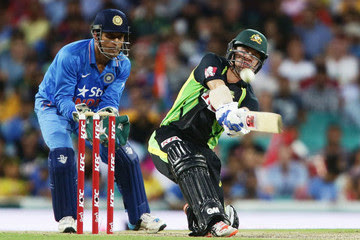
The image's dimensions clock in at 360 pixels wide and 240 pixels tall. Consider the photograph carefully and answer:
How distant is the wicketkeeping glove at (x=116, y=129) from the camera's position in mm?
5881

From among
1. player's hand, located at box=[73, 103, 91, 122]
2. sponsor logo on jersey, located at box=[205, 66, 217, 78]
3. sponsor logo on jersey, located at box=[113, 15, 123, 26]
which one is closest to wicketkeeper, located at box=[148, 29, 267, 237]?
sponsor logo on jersey, located at box=[205, 66, 217, 78]

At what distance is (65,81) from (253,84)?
19.2ft

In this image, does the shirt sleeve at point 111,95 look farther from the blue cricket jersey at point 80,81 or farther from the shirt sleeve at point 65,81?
the shirt sleeve at point 65,81

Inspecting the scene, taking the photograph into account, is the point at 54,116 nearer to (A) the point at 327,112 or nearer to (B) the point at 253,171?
(B) the point at 253,171

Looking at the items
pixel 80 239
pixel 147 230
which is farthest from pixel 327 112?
pixel 80 239

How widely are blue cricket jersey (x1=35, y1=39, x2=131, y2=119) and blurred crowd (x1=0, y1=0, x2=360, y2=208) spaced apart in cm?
381

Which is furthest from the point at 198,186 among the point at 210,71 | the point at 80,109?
the point at 80,109

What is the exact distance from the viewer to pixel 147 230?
6.54 meters

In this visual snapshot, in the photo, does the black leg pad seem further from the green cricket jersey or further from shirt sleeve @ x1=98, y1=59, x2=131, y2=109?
shirt sleeve @ x1=98, y1=59, x2=131, y2=109

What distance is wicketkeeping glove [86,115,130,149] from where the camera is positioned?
588 centimetres

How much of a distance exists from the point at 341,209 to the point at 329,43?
3.50 meters

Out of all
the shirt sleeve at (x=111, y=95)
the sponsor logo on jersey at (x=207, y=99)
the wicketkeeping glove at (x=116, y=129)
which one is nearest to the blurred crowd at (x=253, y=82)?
the shirt sleeve at (x=111, y=95)

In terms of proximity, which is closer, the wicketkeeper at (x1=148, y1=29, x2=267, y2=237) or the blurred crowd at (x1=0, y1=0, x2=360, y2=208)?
the wicketkeeper at (x1=148, y1=29, x2=267, y2=237)

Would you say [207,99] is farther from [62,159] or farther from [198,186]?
[62,159]
